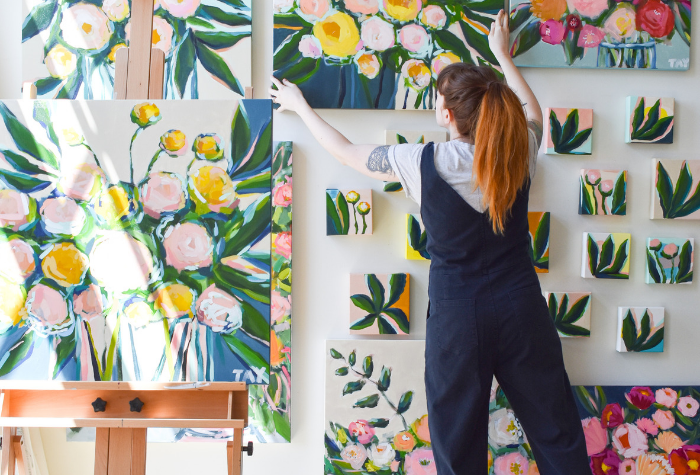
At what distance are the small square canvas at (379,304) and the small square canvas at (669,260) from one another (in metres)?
0.82

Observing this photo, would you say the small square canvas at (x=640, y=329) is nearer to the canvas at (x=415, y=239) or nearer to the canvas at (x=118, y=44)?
the canvas at (x=415, y=239)

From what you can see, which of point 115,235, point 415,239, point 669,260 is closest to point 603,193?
point 669,260

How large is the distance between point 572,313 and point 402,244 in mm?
603

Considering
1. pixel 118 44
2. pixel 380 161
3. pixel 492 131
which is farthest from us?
pixel 118 44

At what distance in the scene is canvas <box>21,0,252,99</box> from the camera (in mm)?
1619

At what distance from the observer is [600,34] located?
1.69 meters

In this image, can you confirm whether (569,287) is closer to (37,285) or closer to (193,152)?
(193,152)

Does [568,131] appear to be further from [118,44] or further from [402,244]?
[118,44]

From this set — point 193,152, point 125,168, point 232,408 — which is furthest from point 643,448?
point 125,168

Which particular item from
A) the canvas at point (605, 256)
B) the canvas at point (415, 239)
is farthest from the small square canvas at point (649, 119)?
the canvas at point (415, 239)

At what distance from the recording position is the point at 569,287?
5.66 feet

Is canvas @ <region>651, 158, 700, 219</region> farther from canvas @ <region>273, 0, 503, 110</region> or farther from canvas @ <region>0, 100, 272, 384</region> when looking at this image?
canvas @ <region>0, 100, 272, 384</region>

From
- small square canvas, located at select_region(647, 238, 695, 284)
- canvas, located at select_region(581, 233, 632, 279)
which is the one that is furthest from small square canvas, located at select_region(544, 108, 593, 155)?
small square canvas, located at select_region(647, 238, 695, 284)

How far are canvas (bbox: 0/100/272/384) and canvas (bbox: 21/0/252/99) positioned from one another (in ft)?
0.98
